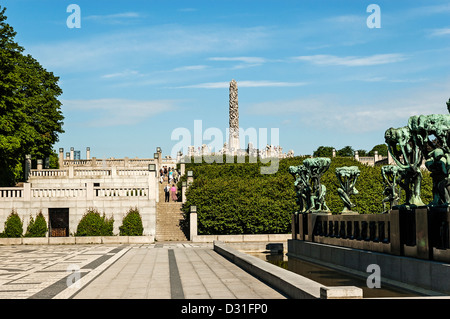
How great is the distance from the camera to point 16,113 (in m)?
41.4

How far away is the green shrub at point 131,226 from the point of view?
39344mm

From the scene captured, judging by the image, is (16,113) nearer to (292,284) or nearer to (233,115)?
(292,284)

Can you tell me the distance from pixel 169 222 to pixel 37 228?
31.2ft

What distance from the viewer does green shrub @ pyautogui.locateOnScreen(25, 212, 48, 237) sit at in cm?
3859

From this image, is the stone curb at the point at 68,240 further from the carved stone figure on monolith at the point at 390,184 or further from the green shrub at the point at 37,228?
the carved stone figure on monolith at the point at 390,184

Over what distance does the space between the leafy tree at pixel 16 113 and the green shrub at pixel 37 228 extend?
5365 mm

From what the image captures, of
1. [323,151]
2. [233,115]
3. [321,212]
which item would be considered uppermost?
[233,115]

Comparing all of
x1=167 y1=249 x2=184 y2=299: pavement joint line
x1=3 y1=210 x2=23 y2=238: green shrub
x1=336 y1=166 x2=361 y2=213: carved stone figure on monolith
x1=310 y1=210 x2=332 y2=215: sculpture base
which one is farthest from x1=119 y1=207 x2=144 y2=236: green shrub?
x1=167 y1=249 x2=184 y2=299: pavement joint line

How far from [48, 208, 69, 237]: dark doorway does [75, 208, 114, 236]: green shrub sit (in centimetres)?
153

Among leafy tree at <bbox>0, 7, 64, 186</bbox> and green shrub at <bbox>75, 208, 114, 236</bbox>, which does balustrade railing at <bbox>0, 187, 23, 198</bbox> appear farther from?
green shrub at <bbox>75, 208, 114, 236</bbox>

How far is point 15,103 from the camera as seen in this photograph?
135 feet

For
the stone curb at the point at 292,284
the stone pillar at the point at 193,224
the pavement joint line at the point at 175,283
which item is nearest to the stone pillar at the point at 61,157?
the stone pillar at the point at 193,224

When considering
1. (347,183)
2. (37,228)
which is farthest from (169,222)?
(347,183)
